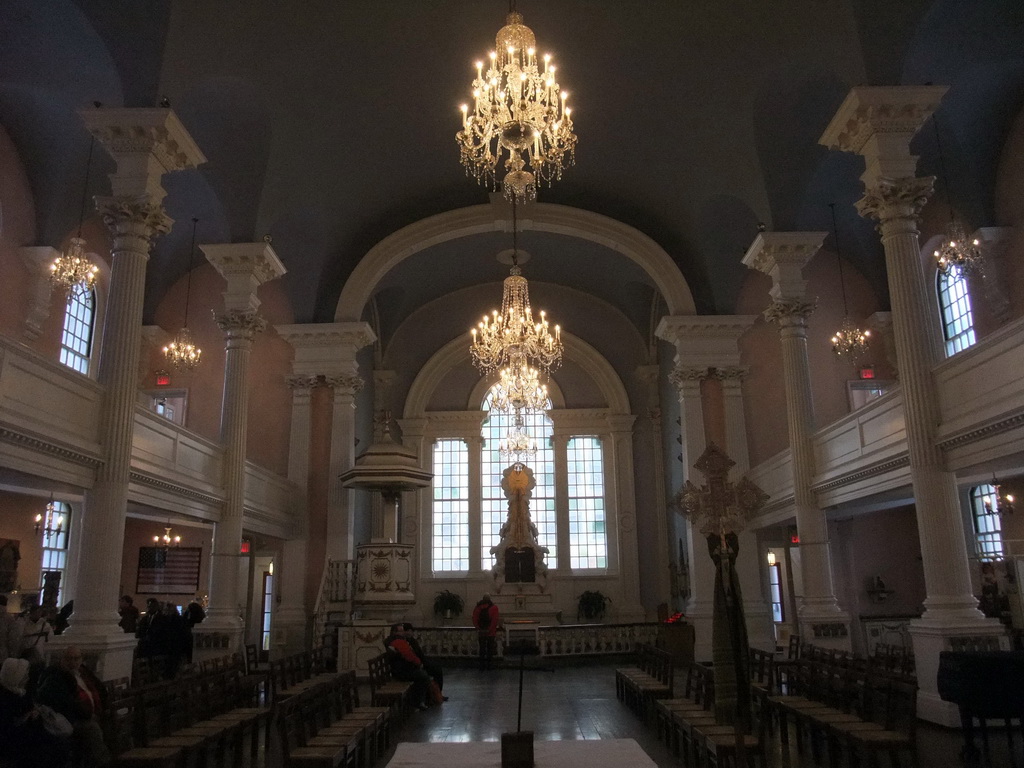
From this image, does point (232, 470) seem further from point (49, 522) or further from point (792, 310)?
point (792, 310)

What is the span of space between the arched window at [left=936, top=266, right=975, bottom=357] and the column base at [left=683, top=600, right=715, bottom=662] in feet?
20.5

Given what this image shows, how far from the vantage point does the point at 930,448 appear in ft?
29.9

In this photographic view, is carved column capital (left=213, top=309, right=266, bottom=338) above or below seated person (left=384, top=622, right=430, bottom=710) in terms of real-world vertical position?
above

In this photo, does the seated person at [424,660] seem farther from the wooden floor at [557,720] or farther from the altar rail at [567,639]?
the altar rail at [567,639]

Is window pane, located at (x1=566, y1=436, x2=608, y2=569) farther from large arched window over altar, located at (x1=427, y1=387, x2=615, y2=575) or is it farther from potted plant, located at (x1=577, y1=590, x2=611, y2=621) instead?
potted plant, located at (x1=577, y1=590, x2=611, y2=621)

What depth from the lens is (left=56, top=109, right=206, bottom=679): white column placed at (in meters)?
9.01

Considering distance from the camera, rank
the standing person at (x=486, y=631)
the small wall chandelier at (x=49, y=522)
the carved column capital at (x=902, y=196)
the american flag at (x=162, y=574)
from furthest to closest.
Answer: the american flag at (x=162, y=574), the standing person at (x=486, y=631), the small wall chandelier at (x=49, y=522), the carved column capital at (x=902, y=196)

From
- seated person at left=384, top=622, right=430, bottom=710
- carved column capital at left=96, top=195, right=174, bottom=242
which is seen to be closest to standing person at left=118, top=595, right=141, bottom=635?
seated person at left=384, top=622, right=430, bottom=710

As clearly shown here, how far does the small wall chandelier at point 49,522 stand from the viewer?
14156mm

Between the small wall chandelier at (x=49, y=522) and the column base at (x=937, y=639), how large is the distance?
12832mm

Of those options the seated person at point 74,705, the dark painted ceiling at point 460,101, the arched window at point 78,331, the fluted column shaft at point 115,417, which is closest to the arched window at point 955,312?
the dark painted ceiling at point 460,101

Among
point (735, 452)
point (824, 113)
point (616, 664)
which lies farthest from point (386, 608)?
point (824, 113)

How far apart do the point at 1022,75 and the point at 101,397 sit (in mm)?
13104

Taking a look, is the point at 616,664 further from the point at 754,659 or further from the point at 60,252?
the point at 60,252
